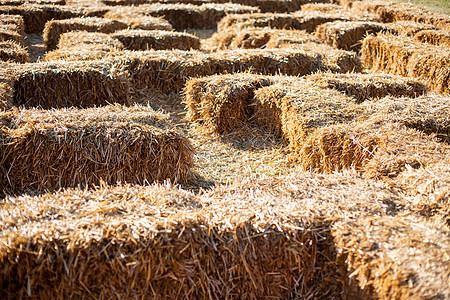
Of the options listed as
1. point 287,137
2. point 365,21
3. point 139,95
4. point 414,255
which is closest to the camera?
point 414,255

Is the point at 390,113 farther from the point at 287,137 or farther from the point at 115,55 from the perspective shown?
the point at 115,55

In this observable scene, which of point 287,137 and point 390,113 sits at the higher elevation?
point 390,113

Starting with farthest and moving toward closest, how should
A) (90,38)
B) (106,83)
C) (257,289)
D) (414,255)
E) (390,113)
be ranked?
1. (90,38)
2. (106,83)
3. (390,113)
4. (257,289)
5. (414,255)

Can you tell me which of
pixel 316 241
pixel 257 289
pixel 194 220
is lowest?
pixel 257 289

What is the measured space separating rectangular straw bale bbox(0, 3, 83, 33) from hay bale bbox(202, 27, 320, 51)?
4580 mm

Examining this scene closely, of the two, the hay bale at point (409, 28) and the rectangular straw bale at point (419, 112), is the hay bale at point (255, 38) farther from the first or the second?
the rectangular straw bale at point (419, 112)

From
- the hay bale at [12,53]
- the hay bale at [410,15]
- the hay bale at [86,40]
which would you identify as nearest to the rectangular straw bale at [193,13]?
the hay bale at [410,15]

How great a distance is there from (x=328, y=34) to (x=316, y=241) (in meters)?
8.96

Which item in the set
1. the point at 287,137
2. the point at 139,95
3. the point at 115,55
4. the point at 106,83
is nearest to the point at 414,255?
the point at 287,137

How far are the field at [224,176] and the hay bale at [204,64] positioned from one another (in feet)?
0.09

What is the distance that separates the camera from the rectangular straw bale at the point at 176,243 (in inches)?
113

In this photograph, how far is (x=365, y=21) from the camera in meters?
12.1

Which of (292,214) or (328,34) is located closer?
(292,214)

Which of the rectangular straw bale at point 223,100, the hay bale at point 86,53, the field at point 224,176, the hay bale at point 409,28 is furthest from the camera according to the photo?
the hay bale at point 409,28
